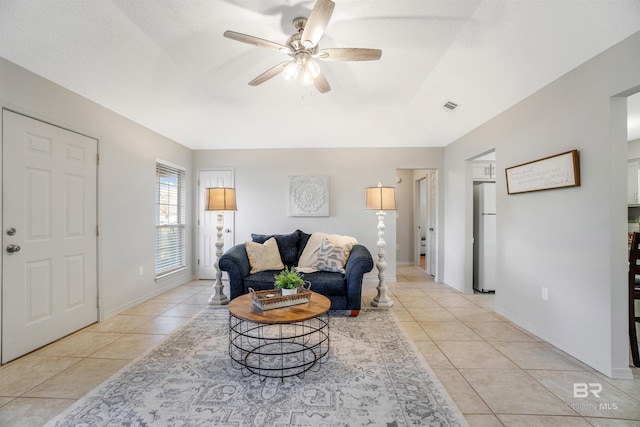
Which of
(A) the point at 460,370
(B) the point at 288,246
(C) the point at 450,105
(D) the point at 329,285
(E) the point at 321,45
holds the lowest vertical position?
(A) the point at 460,370

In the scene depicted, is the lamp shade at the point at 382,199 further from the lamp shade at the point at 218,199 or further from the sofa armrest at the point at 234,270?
the lamp shade at the point at 218,199

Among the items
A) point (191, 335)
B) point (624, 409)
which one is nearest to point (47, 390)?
point (191, 335)

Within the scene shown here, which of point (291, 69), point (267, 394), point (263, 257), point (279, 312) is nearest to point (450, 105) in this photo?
point (291, 69)

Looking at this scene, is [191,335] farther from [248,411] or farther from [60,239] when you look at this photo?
[60,239]

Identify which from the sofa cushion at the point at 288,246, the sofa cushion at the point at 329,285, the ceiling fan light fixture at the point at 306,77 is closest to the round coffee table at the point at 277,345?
the sofa cushion at the point at 329,285

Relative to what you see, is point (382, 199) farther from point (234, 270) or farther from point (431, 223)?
point (431, 223)

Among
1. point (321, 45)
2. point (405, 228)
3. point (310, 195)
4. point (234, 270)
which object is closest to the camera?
point (321, 45)

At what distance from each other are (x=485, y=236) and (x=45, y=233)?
5.22 m

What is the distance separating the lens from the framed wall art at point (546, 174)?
86.8 inches

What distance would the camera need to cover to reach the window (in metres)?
4.04

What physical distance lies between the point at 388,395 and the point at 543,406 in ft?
3.12

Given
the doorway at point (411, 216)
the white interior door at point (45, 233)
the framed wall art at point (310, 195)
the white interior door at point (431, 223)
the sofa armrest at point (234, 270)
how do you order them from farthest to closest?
the doorway at point (411, 216) → the white interior door at point (431, 223) → the framed wall art at point (310, 195) → the sofa armrest at point (234, 270) → the white interior door at point (45, 233)

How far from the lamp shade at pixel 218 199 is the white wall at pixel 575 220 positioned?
349 centimetres

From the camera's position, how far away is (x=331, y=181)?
4.75 m
